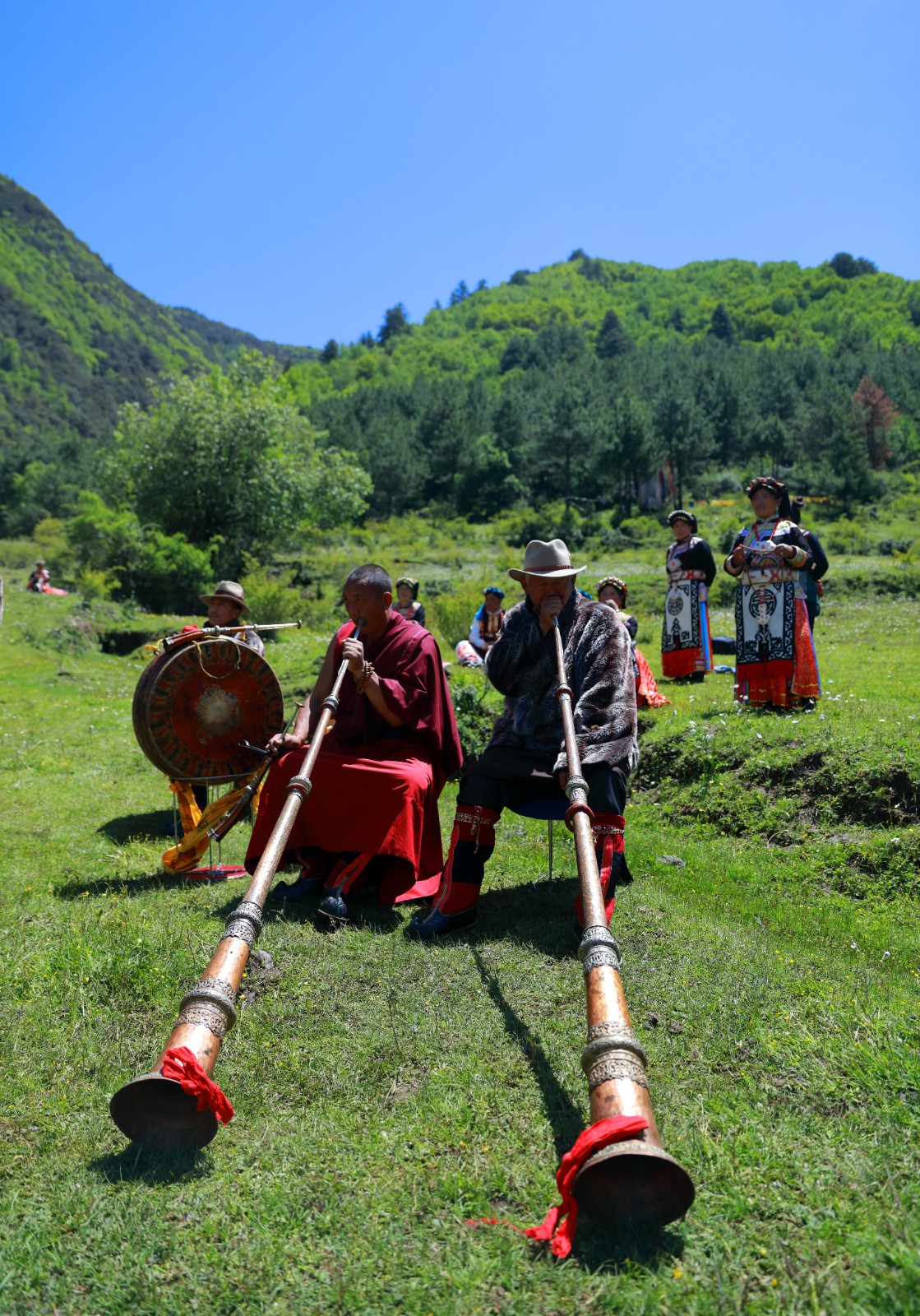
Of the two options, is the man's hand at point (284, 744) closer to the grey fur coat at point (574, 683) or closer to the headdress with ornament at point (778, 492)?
the grey fur coat at point (574, 683)

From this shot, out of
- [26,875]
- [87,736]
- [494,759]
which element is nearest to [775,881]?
[494,759]

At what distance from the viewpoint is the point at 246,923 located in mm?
3553

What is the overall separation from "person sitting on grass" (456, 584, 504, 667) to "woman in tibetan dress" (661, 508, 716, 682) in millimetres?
2830

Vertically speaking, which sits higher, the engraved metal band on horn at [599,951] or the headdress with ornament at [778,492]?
the headdress with ornament at [778,492]

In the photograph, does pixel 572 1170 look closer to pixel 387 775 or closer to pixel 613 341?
pixel 387 775

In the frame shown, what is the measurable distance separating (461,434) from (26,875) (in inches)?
2704

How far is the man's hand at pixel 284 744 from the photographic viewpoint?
20.2 feet

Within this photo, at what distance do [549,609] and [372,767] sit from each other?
1.52 meters

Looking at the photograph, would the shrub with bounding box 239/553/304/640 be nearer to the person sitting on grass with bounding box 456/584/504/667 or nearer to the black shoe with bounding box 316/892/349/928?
the person sitting on grass with bounding box 456/584/504/667

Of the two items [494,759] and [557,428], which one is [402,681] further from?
[557,428]

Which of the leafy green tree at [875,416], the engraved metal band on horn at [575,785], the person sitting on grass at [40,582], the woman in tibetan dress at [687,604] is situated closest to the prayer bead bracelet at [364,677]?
the engraved metal band on horn at [575,785]

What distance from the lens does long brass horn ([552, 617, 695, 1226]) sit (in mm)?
2621

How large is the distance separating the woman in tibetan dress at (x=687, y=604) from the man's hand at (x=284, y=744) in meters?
6.86

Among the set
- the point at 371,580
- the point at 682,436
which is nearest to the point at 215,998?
the point at 371,580
